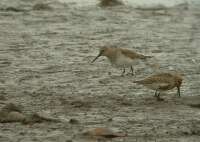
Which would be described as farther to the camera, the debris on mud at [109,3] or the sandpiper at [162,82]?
the debris on mud at [109,3]

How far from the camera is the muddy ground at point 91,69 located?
33.0 ft

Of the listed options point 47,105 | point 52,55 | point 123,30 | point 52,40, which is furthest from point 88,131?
point 123,30

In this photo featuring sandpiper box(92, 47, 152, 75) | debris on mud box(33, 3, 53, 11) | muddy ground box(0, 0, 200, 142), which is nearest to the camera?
muddy ground box(0, 0, 200, 142)

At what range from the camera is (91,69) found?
1431cm

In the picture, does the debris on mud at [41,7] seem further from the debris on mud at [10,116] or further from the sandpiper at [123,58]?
the debris on mud at [10,116]

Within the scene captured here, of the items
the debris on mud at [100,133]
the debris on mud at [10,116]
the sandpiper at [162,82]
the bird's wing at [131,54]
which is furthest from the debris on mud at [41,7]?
the debris on mud at [100,133]

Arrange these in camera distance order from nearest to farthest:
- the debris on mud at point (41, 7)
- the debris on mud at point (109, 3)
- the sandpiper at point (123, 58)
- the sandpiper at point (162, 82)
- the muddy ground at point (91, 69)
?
the muddy ground at point (91, 69), the sandpiper at point (162, 82), the sandpiper at point (123, 58), the debris on mud at point (41, 7), the debris on mud at point (109, 3)

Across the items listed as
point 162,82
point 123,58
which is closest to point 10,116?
point 162,82

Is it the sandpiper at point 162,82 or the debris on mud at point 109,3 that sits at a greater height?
the debris on mud at point 109,3

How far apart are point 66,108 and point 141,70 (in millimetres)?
3634

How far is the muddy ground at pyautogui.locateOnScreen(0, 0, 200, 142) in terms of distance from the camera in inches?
396

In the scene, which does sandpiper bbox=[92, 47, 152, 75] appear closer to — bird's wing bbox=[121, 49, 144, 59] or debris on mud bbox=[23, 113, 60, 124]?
bird's wing bbox=[121, 49, 144, 59]

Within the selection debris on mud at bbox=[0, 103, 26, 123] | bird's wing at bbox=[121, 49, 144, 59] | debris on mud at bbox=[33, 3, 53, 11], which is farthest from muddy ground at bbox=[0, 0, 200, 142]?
bird's wing at bbox=[121, 49, 144, 59]

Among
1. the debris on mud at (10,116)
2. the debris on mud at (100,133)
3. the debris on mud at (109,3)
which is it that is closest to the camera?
the debris on mud at (100,133)
